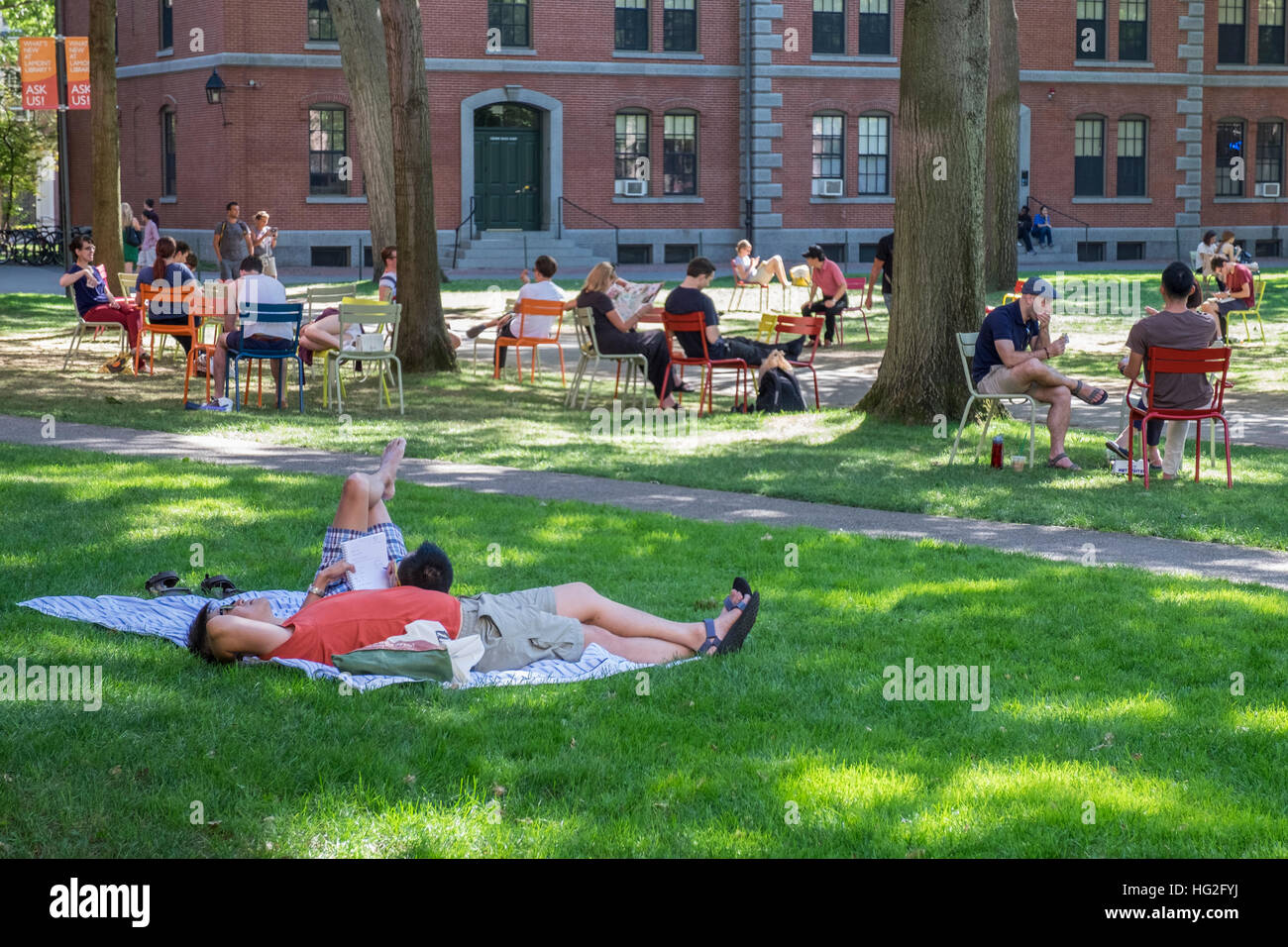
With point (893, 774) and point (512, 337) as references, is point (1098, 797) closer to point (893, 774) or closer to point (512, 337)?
point (893, 774)

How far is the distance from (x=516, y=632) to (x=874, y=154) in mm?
36709

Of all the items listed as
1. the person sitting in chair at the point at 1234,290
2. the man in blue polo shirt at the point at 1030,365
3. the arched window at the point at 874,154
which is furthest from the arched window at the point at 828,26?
the man in blue polo shirt at the point at 1030,365

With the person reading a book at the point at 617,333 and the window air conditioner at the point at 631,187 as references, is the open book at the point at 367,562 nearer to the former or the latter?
the person reading a book at the point at 617,333

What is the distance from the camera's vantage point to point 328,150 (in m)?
37.5

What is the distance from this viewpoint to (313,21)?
37.0 metres

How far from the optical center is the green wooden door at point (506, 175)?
1524 inches

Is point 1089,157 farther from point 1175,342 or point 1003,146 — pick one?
point 1175,342

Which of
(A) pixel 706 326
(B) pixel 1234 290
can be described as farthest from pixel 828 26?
(A) pixel 706 326

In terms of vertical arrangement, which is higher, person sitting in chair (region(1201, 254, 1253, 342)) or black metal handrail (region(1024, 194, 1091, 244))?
black metal handrail (region(1024, 194, 1091, 244))

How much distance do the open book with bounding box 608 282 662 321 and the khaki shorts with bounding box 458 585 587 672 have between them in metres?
9.28

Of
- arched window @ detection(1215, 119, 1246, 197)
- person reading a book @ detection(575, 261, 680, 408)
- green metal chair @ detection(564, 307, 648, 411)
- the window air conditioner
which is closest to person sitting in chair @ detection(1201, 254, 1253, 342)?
person reading a book @ detection(575, 261, 680, 408)

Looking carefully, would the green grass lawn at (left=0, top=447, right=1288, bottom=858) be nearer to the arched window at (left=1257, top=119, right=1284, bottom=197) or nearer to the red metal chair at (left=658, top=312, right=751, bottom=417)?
the red metal chair at (left=658, top=312, right=751, bottom=417)

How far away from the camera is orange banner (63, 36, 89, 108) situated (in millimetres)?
27000
